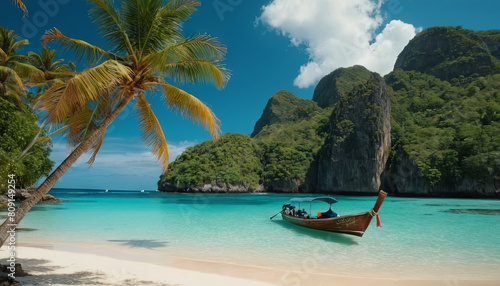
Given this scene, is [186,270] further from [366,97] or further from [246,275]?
[366,97]

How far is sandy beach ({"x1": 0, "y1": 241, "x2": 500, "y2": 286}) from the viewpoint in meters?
5.37

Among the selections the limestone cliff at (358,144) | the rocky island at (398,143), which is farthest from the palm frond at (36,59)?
the limestone cliff at (358,144)

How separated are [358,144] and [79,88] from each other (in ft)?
205

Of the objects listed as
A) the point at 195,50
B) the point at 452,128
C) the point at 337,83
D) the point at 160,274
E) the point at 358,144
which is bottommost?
the point at 160,274

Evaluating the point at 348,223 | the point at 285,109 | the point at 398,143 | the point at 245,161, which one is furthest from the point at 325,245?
the point at 285,109

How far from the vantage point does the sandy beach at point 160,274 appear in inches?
211

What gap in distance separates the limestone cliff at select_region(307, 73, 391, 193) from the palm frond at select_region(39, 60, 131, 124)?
5993 cm

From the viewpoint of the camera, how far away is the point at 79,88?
165 inches

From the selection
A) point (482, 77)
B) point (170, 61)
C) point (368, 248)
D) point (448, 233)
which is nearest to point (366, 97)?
point (482, 77)

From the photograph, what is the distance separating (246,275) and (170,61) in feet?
15.6

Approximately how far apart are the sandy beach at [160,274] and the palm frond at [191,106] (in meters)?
2.86

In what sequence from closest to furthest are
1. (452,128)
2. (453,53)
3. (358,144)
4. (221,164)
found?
(452,128) → (358,144) → (221,164) → (453,53)

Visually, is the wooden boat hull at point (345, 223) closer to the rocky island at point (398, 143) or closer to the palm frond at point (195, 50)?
the palm frond at point (195, 50)

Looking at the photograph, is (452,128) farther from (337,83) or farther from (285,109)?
(285,109)
